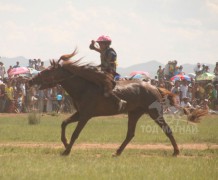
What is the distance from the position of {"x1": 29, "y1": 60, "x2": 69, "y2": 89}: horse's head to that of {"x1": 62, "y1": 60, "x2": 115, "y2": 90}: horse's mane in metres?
0.16

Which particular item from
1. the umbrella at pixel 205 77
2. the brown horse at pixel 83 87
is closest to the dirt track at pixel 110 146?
the brown horse at pixel 83 87

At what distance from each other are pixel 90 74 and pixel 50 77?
937 millimetres

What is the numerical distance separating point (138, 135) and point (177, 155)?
220 inches

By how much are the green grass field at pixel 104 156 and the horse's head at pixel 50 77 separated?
163 cm

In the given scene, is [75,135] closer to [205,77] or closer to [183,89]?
[183,89]

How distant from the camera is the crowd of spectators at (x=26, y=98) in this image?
94.5ft

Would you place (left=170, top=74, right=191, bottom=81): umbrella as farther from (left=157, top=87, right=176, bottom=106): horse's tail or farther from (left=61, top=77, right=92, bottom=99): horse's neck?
(left=61, top=77, right=92, bottom=99): horse's neck

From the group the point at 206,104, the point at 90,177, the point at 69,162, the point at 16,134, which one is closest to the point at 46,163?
the point at 69,162

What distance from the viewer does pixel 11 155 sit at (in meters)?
12.6

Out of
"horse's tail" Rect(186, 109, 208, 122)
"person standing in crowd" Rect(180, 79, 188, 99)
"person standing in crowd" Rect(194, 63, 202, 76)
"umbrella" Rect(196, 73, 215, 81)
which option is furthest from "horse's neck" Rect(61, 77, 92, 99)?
"person standing in crowd" Rect(194, 63, 202, 76)

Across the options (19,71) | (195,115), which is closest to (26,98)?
(19,71)

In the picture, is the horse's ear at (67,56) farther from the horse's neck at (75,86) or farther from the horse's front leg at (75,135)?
the horse's front leg at (75,135)

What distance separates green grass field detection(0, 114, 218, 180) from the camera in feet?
31.7

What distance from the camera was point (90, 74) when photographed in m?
13.3
